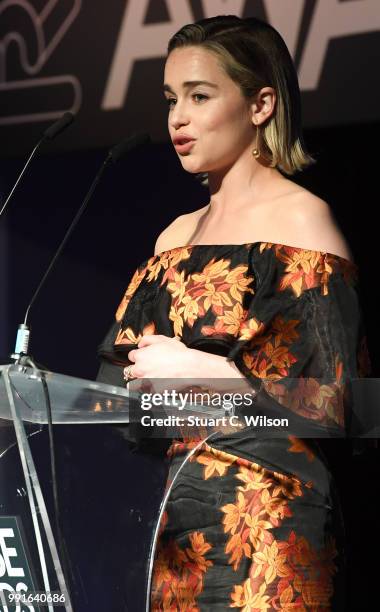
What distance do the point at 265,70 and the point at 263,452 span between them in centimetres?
77

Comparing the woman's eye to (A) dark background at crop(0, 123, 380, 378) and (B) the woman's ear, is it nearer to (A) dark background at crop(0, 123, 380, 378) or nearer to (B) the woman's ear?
(B) the woman's ear

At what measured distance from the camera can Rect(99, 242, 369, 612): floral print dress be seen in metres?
1.65

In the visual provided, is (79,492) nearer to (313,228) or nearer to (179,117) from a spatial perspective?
(313,228)

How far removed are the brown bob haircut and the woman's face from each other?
0.9 inches

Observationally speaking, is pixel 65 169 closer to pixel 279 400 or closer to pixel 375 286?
pixel 375 286

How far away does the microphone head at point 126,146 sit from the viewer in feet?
6.34

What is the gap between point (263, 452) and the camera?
1.72m

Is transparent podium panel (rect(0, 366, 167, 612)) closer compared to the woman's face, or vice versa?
transparent podium panel (rect(0, 366, 167, 612))

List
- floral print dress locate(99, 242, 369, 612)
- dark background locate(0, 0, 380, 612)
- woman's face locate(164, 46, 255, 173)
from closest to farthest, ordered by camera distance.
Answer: floral print dress locate(99, 242, 369, 612) → woman's face locate(164, 46, 255, 173) → dark background locate(0, 0, 380, 612)

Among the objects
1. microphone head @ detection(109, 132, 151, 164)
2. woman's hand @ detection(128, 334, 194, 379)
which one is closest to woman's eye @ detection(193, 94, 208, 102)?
microphone head @ detection(109, 132, 151, 164)

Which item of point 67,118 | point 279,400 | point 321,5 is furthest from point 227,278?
point 321,5

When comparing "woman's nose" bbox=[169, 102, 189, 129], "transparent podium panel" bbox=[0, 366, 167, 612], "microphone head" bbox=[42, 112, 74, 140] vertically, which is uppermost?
"woman's nose" bbox=[169, 102, 189, 129]

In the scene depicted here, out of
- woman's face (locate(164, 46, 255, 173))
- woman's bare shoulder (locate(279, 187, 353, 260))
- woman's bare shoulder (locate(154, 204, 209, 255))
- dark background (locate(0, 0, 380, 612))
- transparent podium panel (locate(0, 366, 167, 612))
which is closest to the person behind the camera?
transparent podium panel (locate(0, 366, 167, 612))

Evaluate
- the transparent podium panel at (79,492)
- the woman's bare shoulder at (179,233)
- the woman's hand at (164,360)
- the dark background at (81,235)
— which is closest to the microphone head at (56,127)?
the woman's bare shoulder at (179,233)
